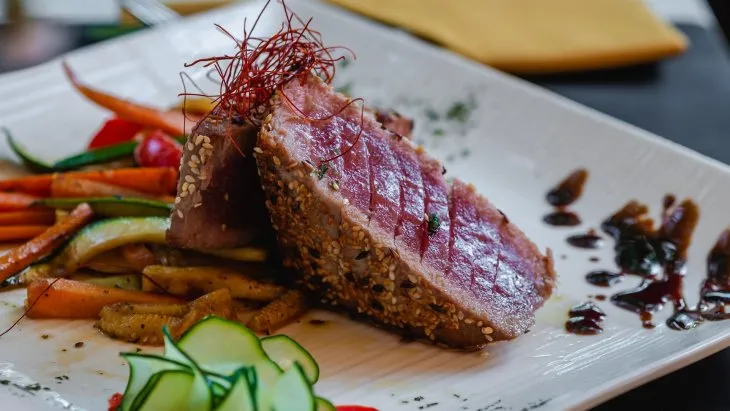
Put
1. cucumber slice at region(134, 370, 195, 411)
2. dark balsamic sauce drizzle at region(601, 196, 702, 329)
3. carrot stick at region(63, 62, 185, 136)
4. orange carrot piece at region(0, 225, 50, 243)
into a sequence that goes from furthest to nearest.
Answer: carrot stick at region(63, 62, 185, 136) < orange carrot piece at region(0, 225, 50, 243) < dark balsamic sauce drizzle at region(601, 196, 702, 329) < cucumber slice at region(134, 370, 195, 411)

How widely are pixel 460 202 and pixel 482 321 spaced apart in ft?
2.05

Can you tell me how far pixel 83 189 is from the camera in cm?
461

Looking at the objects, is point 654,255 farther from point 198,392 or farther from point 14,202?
point 14,202

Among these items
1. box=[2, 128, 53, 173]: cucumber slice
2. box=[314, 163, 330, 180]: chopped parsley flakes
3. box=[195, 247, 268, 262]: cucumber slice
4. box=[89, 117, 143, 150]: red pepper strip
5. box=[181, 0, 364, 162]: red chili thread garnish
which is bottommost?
box=[195, 247, 268, 262]: cucumber slice

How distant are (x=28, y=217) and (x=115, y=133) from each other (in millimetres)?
916

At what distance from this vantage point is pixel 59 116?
18.1 feet

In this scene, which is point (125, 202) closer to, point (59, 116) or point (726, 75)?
point (59, 116)

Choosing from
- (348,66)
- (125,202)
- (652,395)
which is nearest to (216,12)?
(348,66)

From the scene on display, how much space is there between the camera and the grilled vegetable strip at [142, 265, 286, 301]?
161 inches

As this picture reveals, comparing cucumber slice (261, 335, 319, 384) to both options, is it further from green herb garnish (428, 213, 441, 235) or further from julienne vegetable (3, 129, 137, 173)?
julienne vegetable (3, 129, 137, 173)

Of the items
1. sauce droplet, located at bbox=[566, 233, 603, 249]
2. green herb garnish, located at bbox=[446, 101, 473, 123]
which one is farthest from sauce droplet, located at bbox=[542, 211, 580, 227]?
green herb garnish, located at bbox=[446, 101, 473, 123]

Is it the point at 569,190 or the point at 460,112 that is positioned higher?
the point at 460,112

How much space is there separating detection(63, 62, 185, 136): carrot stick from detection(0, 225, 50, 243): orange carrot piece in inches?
37.4

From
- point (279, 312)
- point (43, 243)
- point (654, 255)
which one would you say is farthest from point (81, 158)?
point (654, 255)
